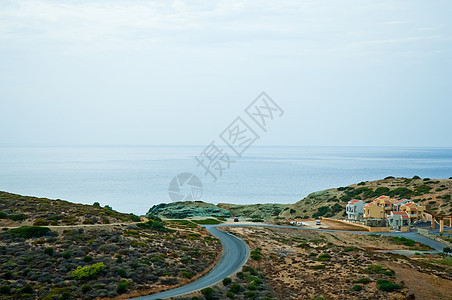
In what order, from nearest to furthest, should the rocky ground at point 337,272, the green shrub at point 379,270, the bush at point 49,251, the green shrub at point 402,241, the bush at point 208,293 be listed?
the bush at point 208,293 < the rocky ground at point 337,272 < the bush at point 49,251 < the green shrub at point 379,270 < the green shrub at point 402,241

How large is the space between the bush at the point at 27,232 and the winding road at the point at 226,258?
50.9 feet

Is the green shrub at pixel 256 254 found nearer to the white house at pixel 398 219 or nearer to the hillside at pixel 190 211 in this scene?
the white house at pixel 398 219

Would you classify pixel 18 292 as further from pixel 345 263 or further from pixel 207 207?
pixel 207 207

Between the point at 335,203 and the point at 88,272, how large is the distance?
257ft

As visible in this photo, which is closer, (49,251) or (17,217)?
(49,251)

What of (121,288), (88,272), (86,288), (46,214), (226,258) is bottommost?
(121,288)

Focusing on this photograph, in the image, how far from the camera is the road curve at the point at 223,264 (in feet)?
104

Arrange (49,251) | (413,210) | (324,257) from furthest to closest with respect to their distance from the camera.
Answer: (413,210)
(324,257)
(49,251)

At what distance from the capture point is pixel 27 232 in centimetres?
3841

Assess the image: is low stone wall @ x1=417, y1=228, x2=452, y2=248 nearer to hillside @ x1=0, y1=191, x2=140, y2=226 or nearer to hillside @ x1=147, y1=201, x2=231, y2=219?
hillside @ x1=147, y1=201, x2=231, y2=219

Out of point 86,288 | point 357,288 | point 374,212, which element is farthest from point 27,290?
point 374,212

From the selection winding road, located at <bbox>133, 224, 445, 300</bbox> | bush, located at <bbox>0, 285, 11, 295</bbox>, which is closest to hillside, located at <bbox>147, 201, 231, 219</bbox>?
winding road, located at <bbox>133, 224, 445, 300</bbox>

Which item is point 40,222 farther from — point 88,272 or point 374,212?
point 374,212

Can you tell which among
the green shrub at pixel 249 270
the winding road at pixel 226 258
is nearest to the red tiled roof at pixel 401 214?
the winding road at pixel 226 258
